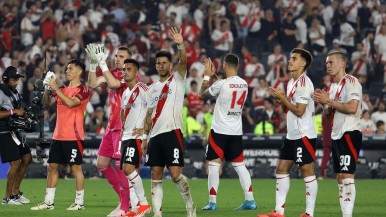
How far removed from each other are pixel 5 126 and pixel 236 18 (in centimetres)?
1685

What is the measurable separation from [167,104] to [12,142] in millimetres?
4626

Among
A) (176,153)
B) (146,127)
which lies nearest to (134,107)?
(146,127)

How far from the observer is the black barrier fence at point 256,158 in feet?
91.9

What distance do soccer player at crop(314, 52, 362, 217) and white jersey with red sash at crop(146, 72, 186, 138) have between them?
205 cm

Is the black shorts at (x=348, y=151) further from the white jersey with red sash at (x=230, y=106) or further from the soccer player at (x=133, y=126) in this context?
the white jersey with red sash at (x=230, y=106)

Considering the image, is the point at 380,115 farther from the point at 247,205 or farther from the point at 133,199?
the point at 133,199

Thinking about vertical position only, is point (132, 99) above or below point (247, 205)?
above

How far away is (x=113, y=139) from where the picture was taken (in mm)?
17156

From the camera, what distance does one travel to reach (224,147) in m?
18.3

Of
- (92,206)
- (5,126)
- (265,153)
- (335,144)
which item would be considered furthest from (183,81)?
(265,153)

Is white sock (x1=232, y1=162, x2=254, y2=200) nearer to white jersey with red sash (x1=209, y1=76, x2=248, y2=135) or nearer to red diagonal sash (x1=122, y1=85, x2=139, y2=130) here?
white jersey with red sash (x1=209, y1=76, x2=248, y2=135)

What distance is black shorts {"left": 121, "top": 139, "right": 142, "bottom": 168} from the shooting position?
15.8m

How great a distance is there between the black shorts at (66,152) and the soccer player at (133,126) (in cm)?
149

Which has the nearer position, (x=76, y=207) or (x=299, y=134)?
(x=299, y=134)
